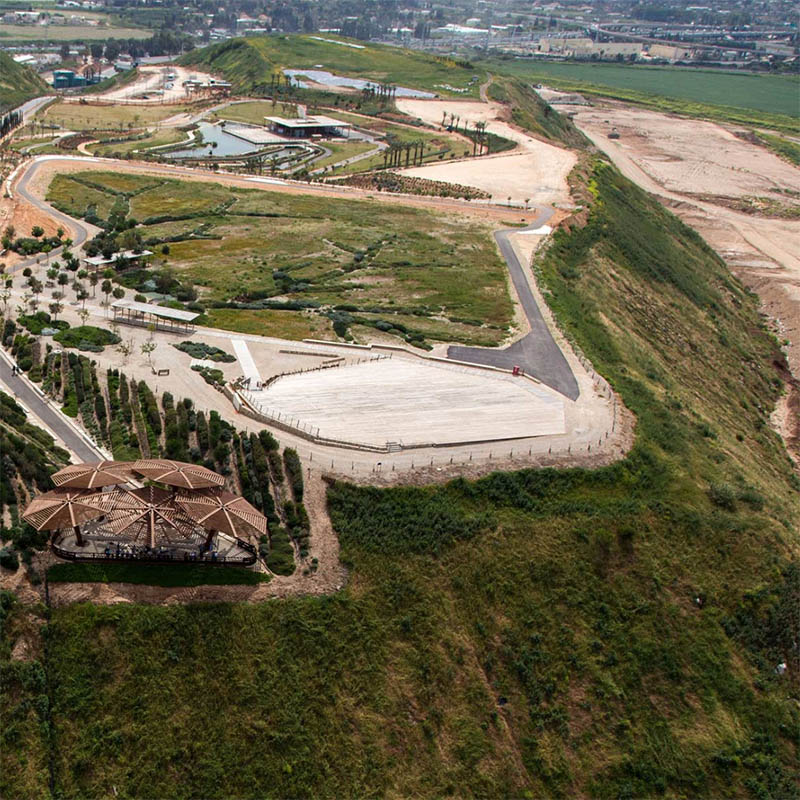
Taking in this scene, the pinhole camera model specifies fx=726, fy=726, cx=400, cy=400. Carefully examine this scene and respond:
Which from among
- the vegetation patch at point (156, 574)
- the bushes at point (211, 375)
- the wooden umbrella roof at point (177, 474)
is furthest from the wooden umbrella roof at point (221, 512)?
the bushes at point (211, 375)

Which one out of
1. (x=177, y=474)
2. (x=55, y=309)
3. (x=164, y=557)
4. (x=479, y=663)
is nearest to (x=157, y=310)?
(x=55, y=309)

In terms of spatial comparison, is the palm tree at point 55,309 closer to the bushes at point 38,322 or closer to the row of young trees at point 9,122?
the bushes at point 38,322

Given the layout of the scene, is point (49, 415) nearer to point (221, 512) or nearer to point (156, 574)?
point (156, 574)

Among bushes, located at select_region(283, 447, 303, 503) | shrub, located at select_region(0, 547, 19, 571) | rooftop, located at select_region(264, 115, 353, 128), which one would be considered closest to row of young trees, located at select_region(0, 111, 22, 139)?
rooftop, located at select_region(264, 115, 353, 128)

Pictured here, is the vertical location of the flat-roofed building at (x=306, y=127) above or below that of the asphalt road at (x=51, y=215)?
above

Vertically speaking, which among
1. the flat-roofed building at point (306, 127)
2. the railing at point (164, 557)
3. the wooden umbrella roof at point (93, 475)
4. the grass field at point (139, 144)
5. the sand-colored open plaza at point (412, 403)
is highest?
the flat-roofed building at point (306, 127)

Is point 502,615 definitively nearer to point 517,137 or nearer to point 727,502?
point 727,502

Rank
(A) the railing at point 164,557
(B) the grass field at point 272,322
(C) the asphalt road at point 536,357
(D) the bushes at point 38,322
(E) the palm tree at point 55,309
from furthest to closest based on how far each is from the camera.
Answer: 1. (B) the grass field at point 272,322
2. (E) the palm tree at point 55,309
3. (D) the bushes at point 38,322
4. (C) the asphalt road at point 536,357
5. (A) the railing at point 164,557
